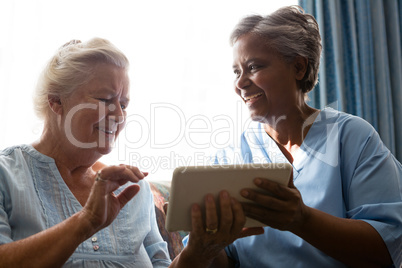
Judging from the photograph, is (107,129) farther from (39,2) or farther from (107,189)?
(39,2)

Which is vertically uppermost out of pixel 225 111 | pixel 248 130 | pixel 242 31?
pixel 242 31

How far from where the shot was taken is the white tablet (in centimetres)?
98

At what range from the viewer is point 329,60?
9.27 feet

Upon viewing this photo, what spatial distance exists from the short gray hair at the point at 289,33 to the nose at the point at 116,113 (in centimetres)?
55

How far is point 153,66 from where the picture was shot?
2.34 meters

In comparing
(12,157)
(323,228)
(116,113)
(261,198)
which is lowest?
(323,228)

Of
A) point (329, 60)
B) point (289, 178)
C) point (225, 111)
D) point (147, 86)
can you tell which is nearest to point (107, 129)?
point (289, 178)

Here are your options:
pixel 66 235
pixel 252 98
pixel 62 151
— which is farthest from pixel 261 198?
pixel 62 151

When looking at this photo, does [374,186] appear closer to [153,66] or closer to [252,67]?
[252,67]

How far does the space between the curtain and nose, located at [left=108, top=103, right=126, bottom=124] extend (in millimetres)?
1719

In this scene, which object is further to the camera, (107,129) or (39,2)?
(39,2)

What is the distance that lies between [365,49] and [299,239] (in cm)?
203

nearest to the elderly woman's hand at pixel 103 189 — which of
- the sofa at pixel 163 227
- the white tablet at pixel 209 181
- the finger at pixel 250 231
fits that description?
the white tablet at pixel 209 181

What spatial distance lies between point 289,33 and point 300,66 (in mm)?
139
